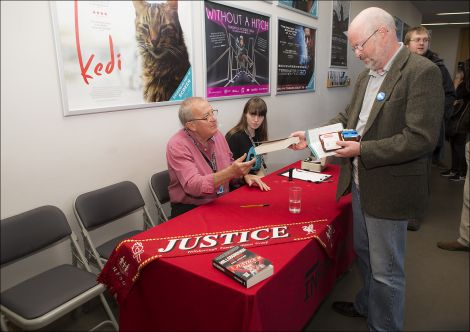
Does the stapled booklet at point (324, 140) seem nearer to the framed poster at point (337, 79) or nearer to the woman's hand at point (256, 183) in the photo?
the woman's hand at point (256, 183)

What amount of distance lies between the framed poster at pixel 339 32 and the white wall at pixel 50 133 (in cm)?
234

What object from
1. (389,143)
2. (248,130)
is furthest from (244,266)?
(248,130)

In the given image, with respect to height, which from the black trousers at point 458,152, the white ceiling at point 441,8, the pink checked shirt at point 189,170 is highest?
the white ceiling at point 441,8

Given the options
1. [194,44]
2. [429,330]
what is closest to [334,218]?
[429,330]

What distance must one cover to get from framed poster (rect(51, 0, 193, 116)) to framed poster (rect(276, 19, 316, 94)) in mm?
1410

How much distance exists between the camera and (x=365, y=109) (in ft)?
5.47

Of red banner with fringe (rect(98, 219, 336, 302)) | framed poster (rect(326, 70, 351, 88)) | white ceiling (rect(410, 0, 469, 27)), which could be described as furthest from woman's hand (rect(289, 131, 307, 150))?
white ceiling (rect(410, 0, 469, 27))

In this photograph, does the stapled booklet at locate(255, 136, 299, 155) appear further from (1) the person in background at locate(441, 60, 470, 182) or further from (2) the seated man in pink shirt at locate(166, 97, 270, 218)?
(1) the person in background at locate(441, 60, 470, 182)

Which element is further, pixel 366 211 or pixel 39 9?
pixel 39 9

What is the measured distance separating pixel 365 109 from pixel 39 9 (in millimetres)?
1772

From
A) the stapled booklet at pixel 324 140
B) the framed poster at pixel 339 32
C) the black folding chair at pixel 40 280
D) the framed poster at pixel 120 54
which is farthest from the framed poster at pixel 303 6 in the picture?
the black folding chair at pixel 40 280

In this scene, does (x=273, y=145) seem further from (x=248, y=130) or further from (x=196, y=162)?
(x=248, y=130)

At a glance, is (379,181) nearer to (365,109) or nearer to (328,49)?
(365,109)

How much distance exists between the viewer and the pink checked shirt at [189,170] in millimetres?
1872
